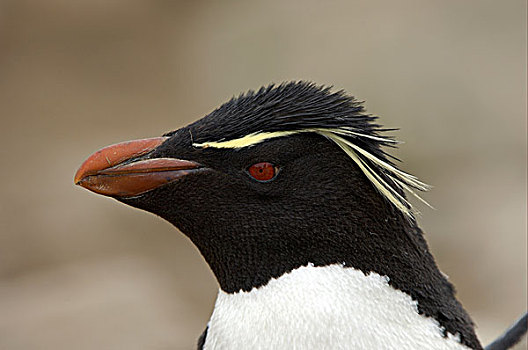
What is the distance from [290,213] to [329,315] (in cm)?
17

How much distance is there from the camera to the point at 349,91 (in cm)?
406

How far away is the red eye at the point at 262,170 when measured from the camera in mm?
1102

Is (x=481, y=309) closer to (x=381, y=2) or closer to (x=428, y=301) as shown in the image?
(x=381, y=2)

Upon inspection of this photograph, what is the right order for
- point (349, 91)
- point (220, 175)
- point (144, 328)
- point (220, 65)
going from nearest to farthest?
point (220, 175) → point (144, 328) → point (349, 91) → point (220, 65)

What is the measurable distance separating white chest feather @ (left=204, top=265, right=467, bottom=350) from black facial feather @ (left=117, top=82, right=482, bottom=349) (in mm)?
19

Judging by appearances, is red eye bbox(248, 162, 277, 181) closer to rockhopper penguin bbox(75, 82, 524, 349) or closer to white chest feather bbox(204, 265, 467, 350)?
rockhopper penguin bbox(75, 82, 524, 349)

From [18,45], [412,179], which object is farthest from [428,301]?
[18,45]

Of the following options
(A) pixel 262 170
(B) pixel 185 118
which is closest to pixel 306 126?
(A) pixel 262 170

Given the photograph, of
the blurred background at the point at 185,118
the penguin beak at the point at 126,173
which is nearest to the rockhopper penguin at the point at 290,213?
the penguin beak at the point at 126,173

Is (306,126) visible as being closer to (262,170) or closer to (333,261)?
(262,170)

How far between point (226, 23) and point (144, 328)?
2.22 meters

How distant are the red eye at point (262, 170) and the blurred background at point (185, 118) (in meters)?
2.31

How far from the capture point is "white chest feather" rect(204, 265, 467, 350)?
1.08m

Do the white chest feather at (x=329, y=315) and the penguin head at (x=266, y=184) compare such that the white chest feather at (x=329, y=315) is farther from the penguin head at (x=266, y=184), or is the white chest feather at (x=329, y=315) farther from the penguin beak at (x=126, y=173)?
the penguin beak at (x=126, y=173)
